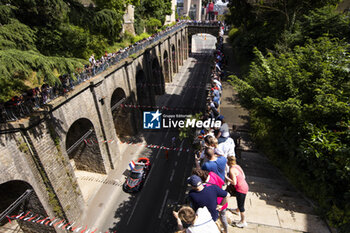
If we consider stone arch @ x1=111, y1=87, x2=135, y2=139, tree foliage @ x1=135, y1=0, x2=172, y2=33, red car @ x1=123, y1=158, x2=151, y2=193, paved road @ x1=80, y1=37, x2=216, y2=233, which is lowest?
paved road @ x1=80, y1=37, x2=216, y2=233

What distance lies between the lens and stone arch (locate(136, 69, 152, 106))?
2419 centimetres

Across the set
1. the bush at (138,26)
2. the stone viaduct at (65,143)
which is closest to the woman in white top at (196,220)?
the stone viaduct at (65,143)

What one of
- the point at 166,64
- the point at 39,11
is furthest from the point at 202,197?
the point at 166,64

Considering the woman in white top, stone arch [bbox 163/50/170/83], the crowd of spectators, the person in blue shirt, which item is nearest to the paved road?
the crowd of spectators

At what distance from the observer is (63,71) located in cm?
910

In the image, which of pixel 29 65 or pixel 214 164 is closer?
pixel 214 164

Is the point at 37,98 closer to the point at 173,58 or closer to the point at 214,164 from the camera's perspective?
the point at 214,164

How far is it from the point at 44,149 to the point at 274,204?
37.6ft

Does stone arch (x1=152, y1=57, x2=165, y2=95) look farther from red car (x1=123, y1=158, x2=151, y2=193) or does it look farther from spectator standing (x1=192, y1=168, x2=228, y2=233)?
spectator standing (x1=192, y1=168, x2=228, y2=233)

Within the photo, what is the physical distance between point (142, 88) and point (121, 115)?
472cm

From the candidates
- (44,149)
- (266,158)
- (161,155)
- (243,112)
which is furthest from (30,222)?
(243,112)

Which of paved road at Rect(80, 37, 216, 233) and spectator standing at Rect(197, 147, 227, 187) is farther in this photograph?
paved road at Rect(80, 37, 216, 233)

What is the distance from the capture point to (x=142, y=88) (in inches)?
970

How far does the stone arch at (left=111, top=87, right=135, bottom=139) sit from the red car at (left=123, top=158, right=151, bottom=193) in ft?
20.6
